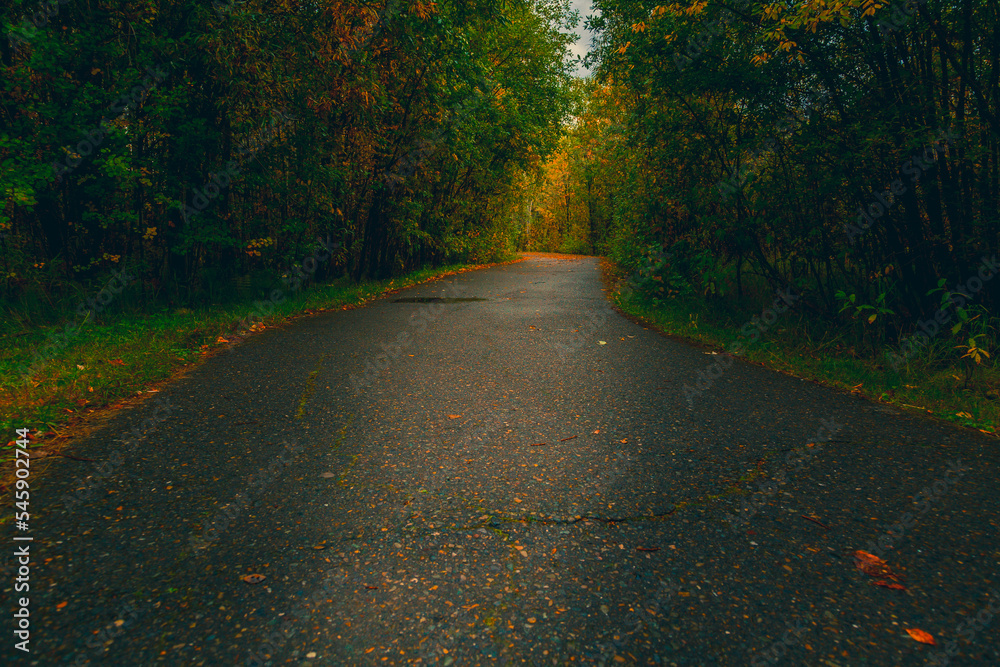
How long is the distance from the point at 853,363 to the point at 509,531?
5159mm

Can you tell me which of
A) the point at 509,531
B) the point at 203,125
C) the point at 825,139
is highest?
the point at 203,125

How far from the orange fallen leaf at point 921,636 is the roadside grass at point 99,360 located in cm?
477

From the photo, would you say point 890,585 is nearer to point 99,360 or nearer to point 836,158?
point 836,158

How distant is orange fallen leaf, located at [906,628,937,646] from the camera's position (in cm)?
195

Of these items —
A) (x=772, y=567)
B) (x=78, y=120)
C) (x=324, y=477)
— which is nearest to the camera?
(x=772, y=567)

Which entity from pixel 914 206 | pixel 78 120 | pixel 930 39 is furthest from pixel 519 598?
pixel 78 120

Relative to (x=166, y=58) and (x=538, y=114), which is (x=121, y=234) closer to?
(x=166, y=58)

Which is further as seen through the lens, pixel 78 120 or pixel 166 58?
pixel 166 58

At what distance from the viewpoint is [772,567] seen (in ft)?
7.80

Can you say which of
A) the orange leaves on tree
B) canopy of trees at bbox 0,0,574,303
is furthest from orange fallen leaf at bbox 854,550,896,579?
canopy of trees at bbox 0,0,574,303

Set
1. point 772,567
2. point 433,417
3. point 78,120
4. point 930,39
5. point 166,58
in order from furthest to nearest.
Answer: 1. point 166,58
2. point 78,120
3. point 930,39
4. point 433,417
5. point 772,567

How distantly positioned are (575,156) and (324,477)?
4248 cm

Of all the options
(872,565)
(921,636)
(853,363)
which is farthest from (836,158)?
(921,636)

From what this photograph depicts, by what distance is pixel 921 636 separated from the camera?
198cm
